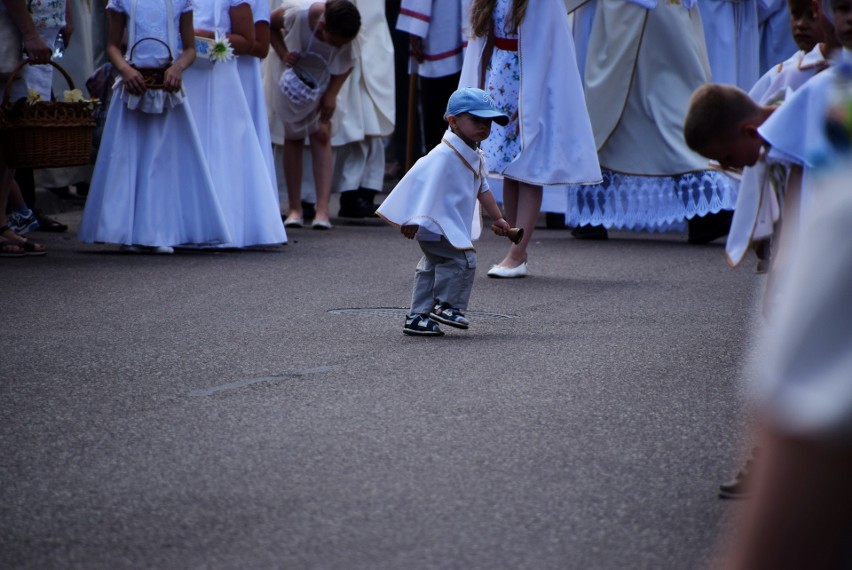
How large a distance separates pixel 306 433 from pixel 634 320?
2.51 metres

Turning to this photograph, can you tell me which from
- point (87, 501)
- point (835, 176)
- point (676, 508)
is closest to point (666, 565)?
point (676, 508)

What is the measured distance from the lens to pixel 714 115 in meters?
2.98

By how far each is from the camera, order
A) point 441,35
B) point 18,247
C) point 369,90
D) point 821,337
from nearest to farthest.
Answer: point 821,337 < point 18,247 < point 441,35 < point 369,90

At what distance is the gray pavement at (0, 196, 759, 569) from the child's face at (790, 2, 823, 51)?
108 cm

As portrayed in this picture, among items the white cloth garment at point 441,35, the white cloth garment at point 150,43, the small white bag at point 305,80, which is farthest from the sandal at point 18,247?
the white cloth garment at point 441,35

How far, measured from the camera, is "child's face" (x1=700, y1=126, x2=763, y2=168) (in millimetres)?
3021

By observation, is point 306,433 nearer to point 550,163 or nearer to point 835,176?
point 835,176

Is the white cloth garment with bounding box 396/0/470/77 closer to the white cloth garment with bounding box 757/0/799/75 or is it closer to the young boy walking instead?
the white cloth garment with bounding box 757/0/799/75

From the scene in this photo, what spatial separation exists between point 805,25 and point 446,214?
7.12 ft

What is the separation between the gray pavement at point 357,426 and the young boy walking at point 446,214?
0.14 metres

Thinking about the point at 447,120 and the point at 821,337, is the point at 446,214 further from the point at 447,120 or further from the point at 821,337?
the point at 821,337

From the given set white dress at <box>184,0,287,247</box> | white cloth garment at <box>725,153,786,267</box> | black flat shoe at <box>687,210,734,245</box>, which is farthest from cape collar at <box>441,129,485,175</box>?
black flat shoe at <box>687,210,734,245</box>

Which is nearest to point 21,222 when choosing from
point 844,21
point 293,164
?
point 293,164

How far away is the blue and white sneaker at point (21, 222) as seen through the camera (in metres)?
8.72
